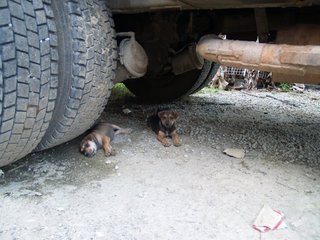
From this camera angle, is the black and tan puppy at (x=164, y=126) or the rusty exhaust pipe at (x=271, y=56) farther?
the black and tan puppy at (x=164, y=126)

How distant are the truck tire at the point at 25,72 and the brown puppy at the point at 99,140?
56 cm

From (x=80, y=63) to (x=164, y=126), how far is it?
3.60 feet

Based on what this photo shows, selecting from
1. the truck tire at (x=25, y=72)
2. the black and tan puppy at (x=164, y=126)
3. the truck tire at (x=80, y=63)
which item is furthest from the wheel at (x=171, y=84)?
the truck tire at (x=25, y=72)

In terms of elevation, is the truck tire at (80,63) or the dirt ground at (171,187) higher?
the truck tire at (80,63)

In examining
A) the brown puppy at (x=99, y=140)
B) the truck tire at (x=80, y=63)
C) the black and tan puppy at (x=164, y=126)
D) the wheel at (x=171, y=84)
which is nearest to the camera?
the truck tire at (x=80, y=63)

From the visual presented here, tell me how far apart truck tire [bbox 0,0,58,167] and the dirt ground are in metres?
0.31

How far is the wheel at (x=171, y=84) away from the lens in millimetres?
3643

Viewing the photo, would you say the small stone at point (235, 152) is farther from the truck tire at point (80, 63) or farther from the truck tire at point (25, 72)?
the truck tire at point (25, 72)

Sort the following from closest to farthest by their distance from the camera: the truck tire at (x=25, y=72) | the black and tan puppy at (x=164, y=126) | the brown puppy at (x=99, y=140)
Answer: the truck tire at (x=25, y=72), the brown puppy at (x=99, y=140), the black and tan puppy at (x=164, y=126)

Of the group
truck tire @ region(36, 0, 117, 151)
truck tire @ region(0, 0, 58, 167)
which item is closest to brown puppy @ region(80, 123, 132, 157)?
truck tire @ region(36, 0, 117, 151)

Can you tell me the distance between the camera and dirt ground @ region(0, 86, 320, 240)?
1.64m

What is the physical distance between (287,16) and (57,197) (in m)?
1.68

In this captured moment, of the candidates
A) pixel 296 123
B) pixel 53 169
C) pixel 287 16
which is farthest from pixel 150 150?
pixel 296 123

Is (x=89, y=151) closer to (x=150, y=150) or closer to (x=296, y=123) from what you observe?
(x=150, y=150)
